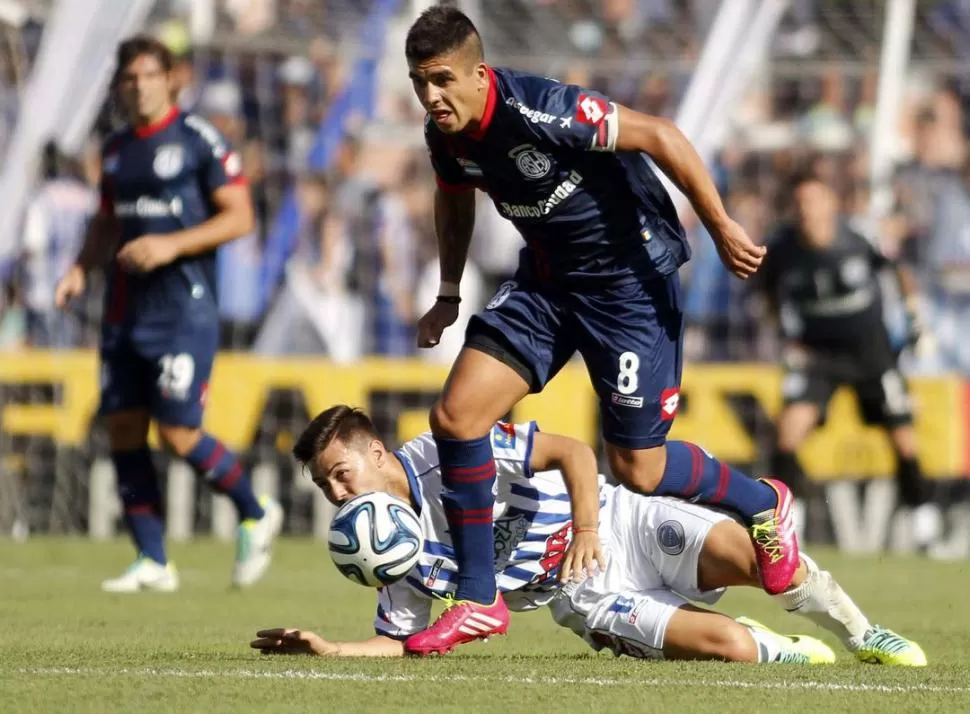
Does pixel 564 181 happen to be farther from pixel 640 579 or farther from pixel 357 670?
pixel 357 670

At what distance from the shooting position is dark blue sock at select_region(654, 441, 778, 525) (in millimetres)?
5273

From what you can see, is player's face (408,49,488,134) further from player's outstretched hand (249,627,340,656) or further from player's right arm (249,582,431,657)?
player's outstretched hand (249,627,340,656)

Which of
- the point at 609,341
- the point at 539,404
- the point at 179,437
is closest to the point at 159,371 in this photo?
the point at 179,437

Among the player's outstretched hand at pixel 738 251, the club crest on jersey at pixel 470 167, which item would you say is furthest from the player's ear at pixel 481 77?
the player's outstretched hand at pixel 738 251

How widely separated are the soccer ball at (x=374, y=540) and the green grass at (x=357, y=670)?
26 cm

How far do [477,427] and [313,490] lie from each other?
261 inches

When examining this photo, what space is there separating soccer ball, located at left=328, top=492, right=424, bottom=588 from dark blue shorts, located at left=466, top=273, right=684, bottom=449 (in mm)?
710

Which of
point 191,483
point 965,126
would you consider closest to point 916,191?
point 965,126

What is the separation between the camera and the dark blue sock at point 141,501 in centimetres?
796

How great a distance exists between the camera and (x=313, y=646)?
4.75 meters

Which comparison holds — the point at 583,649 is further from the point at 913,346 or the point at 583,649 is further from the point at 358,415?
the point at 913,346

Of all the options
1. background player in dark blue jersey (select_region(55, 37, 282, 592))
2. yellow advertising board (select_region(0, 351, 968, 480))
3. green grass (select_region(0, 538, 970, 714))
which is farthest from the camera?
yellow advertising board (select_region(0, 351, 968, 480))

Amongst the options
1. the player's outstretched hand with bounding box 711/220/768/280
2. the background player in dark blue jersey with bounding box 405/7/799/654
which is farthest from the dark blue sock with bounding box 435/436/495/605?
the player's outstretched hand with bounding box 711/220/768/280

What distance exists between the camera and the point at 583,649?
5781mm
